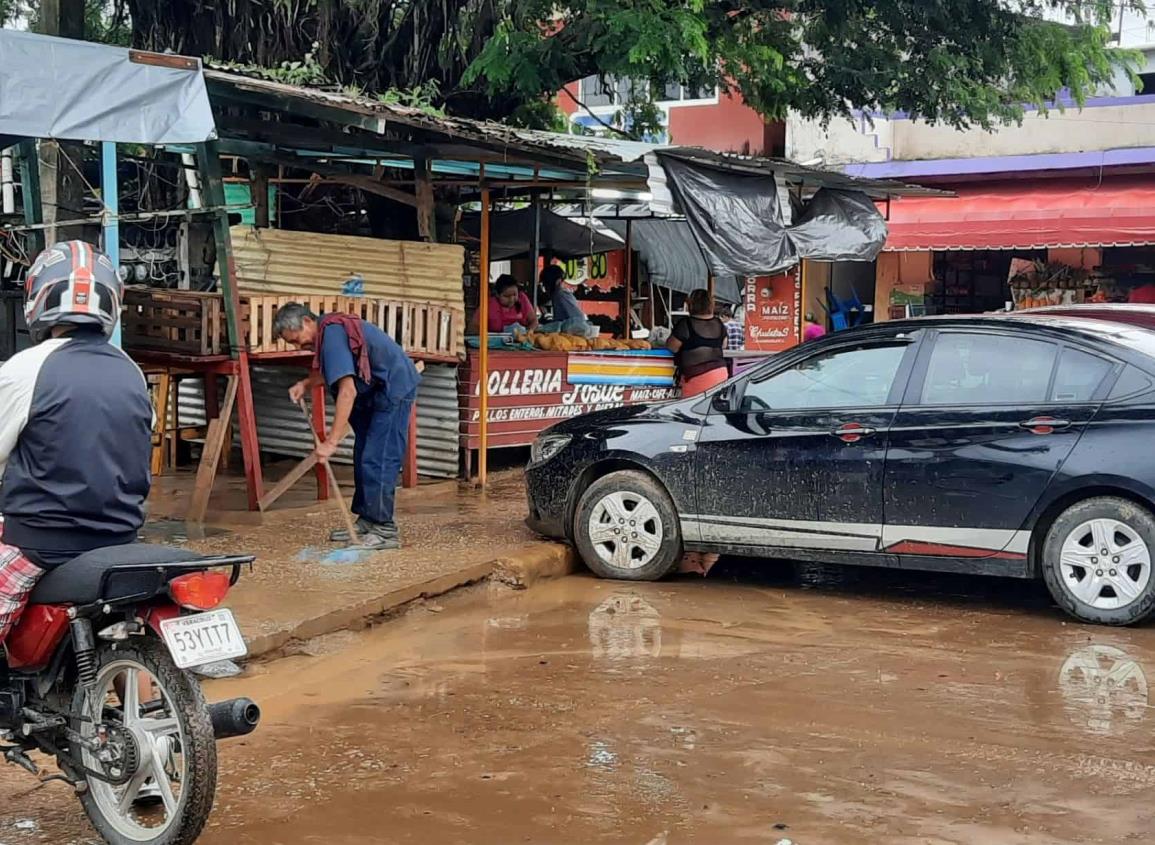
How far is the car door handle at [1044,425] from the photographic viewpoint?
678 centimetres

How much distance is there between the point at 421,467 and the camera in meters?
11.2

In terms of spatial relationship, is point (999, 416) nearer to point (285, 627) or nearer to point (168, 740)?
point (285, 627)

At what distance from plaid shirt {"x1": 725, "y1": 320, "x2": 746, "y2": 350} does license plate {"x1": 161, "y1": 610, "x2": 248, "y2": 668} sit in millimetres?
13901

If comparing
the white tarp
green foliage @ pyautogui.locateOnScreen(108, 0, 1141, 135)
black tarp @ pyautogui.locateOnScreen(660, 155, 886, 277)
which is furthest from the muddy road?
green foliage @ pyautogui.locateOnScreen(108, 0, 1141, 135)

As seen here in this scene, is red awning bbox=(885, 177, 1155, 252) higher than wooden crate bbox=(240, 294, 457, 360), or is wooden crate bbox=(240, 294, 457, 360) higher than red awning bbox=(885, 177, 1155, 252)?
red awning bbox=(885, 177, 1155, 252)

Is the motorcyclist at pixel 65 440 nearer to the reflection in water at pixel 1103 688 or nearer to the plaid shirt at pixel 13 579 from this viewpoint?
the plaid shirt at pixel 13 579

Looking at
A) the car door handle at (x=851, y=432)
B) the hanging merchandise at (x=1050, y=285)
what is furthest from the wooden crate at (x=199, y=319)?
the hanging merchandise at (x=1050, y=285)

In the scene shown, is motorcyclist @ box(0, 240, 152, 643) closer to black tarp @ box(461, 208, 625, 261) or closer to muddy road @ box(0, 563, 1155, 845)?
muddy road @ box(0, 563, 1155, 845)

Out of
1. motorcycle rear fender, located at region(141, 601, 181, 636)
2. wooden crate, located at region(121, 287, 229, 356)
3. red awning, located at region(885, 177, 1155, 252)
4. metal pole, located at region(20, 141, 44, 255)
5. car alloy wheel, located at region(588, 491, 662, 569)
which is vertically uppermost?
red awning, located at region(885, 177, 1155, 252)

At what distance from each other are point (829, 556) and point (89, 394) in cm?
461

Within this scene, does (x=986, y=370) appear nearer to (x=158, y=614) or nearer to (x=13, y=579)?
(x=158, y=614)

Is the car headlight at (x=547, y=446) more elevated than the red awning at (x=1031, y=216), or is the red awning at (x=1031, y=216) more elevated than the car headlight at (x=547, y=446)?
the red awning at (x=1031, y=216)

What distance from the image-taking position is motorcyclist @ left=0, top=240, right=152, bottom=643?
3.81 metres

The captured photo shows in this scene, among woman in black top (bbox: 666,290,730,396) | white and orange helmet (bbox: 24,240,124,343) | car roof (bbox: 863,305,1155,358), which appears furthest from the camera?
woman in black top (bbox: 666,290,730,396)
